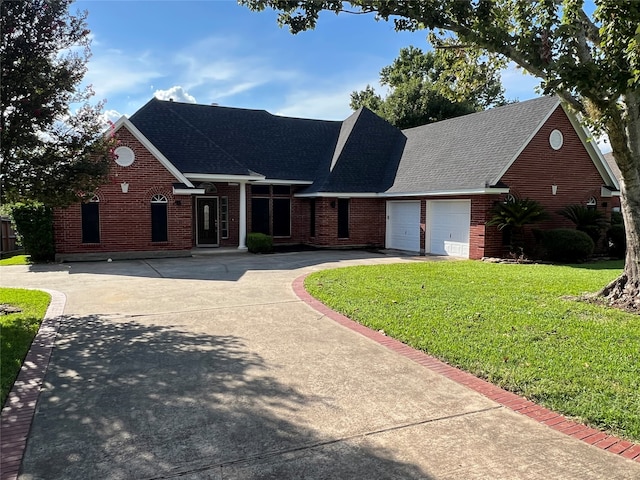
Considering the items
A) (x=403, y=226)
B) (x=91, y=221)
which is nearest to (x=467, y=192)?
(x=403, y=226)

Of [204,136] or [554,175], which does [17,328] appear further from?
[554,175]

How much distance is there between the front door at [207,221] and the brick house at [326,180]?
46 millimetres

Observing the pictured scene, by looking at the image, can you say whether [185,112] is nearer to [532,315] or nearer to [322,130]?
[322,130]

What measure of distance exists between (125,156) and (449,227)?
12.7 meters

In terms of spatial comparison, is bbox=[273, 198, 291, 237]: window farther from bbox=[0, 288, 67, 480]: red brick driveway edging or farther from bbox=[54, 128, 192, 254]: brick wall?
bbox=[0, 288, 67, 480]: red brick driveway edging

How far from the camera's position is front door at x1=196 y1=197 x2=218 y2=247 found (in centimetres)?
2091

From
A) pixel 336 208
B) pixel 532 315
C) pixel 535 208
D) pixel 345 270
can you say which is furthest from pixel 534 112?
pixel 532 315

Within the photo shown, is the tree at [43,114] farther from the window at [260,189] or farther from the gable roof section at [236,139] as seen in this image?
the window at [260,189]

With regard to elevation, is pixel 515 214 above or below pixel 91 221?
above

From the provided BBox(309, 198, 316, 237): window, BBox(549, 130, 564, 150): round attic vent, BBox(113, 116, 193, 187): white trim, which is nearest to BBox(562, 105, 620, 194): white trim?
BBox(549, 130, 564, 150): round attic vent

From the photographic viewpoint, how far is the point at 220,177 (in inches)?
749

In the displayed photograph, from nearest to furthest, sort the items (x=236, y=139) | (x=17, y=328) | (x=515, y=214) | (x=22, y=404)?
(x=22, y=404) → (x=17, y=328) → (x=515, y=214) → (x=236, y=139)

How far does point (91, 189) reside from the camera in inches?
350

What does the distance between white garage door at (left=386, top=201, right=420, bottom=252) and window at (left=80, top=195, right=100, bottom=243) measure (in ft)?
40.5
